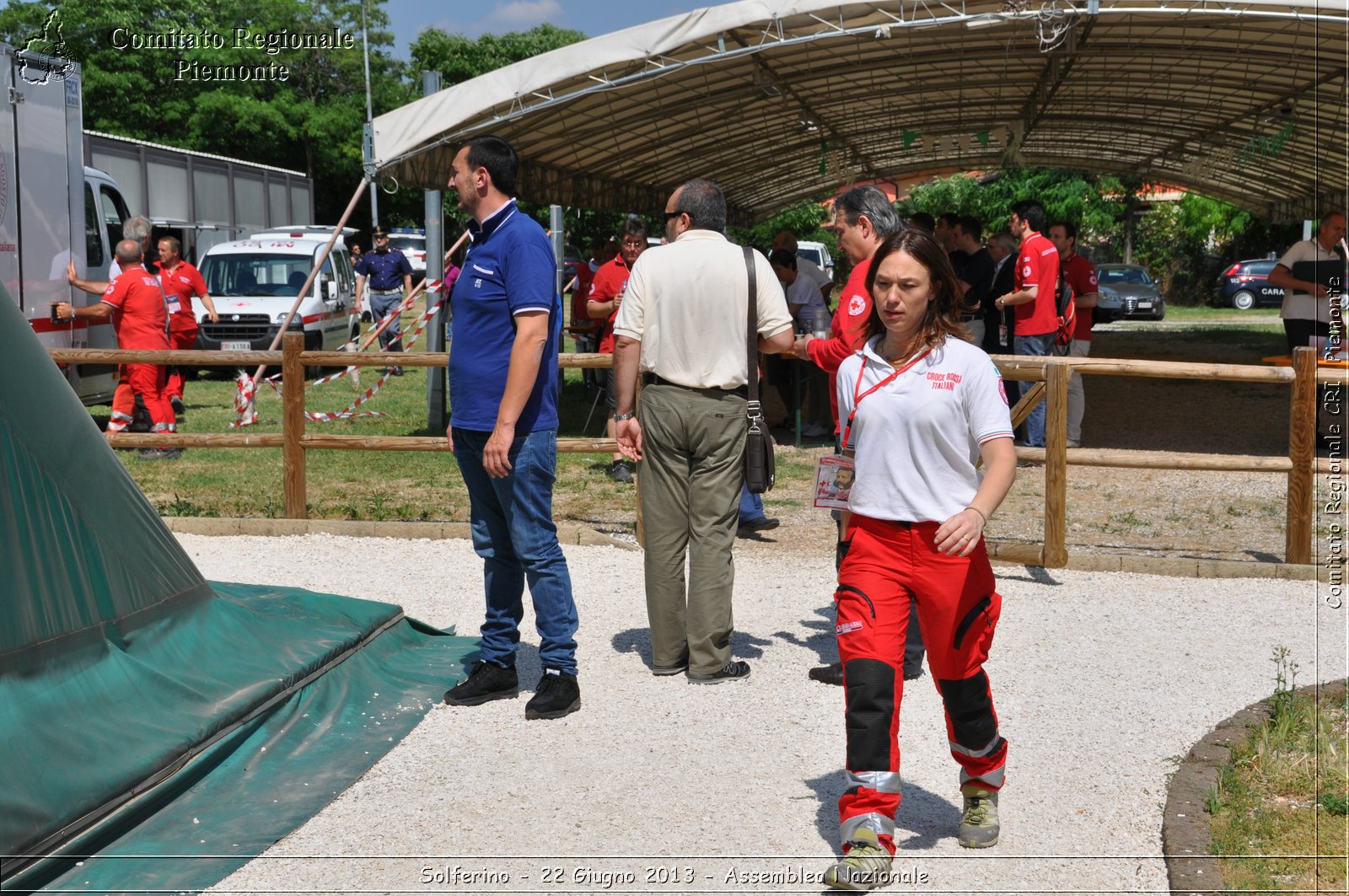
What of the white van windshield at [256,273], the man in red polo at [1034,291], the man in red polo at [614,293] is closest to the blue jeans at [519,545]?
the man in red polo at [614,293]

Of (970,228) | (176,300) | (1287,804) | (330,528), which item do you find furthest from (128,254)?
(1287,804)

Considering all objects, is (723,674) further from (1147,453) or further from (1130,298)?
(1130,298)

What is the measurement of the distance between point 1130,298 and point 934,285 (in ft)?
106

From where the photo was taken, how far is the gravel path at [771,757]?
12.4 ft

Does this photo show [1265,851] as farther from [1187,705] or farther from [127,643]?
[127,643]

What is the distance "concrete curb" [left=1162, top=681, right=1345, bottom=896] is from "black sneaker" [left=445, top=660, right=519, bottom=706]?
7.95 feet

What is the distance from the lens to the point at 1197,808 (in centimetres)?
418

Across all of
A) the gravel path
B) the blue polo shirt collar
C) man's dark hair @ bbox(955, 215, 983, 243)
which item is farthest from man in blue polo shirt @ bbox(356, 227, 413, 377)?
the blue polo shirt collar

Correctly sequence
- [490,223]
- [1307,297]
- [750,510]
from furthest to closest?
[1307,297] → [750,510] → [490,223]

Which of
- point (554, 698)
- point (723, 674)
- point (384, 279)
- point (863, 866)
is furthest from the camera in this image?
point (384, 279)

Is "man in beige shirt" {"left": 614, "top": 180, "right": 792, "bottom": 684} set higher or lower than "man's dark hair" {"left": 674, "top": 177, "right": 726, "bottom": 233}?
lower

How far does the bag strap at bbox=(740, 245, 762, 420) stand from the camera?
5.34 meters

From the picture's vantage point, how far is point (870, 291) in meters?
3.84

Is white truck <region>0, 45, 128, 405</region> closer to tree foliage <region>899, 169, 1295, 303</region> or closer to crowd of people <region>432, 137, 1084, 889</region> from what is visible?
crowd of people <region>432, 137, 1084, 889</region>
